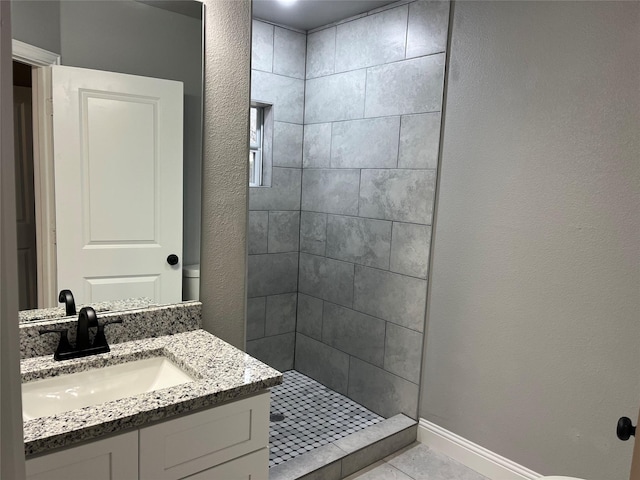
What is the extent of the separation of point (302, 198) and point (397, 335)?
1.23m

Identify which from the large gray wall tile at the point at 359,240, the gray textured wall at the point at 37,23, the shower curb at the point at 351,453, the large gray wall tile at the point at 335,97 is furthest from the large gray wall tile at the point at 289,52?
the shower curb at the point at 351,453

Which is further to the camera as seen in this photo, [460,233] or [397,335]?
[397,335]

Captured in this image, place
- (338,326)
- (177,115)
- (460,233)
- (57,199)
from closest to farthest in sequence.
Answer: (57,199), (177,115), (460,233), (338,326)

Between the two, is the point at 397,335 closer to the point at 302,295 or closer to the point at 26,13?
the point at 302,295

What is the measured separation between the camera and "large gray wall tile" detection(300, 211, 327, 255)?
329 centimetres

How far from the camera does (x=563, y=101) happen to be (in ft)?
6.69

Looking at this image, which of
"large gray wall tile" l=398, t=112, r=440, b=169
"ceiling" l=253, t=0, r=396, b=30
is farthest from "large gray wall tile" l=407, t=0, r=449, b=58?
"large gray wall tile" l=398, t=112, r=440, b=169

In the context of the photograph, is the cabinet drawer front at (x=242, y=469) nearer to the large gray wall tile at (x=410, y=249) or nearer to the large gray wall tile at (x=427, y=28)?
the large gray wall tile at (x=410, y=249)

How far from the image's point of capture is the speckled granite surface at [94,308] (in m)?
1.55

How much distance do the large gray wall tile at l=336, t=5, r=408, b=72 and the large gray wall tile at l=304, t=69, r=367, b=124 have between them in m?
0.07

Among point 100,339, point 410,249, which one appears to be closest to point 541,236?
point 410,249

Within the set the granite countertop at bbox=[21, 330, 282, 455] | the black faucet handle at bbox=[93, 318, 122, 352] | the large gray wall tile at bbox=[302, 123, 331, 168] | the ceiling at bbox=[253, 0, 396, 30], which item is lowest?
the granite countertop at bbox=[21, 330, 282, 455]

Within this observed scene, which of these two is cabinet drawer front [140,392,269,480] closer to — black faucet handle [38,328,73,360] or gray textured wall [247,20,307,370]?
black faucet handle [38,328,73,360]

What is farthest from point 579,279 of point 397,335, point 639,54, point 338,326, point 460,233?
point 338,326
